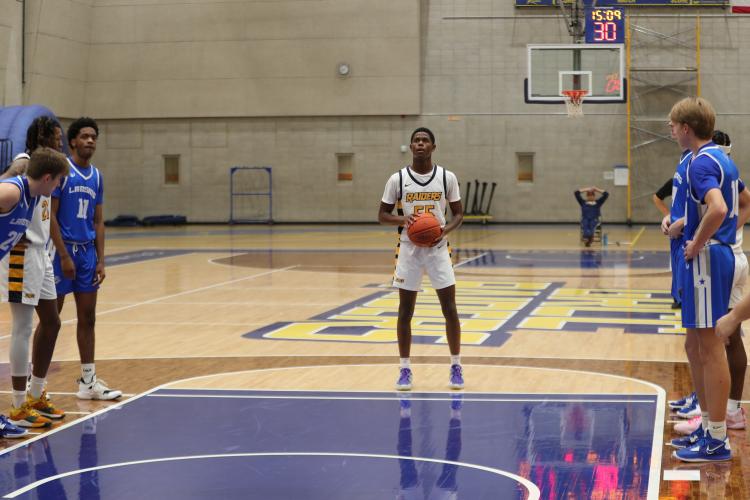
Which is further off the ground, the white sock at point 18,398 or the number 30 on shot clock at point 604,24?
the number 30 on shot clock at point 604,24

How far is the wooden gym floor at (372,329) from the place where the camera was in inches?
316

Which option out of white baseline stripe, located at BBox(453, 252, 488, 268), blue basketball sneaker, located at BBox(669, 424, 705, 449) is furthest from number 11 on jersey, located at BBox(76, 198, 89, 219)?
white baseline stripe, located at BBox(453, 252, 488, 268)

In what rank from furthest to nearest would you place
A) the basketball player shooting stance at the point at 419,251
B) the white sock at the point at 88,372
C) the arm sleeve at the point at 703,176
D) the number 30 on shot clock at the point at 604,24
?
the number 30 on shot clock at the point at 604,24 → the basketball player shooting stance at the point at 419,251 → the white sock at the point at 88,372 → the arm sleeve at the point at 703,176

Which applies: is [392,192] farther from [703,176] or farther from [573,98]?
[573,98]

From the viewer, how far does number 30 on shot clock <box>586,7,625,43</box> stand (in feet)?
90.6

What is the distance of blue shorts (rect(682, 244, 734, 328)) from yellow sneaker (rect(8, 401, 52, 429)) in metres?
3.90

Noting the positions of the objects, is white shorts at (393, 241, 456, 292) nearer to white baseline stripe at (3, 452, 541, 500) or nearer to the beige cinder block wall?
white baseline stripe at (3, 452, 541, 500)

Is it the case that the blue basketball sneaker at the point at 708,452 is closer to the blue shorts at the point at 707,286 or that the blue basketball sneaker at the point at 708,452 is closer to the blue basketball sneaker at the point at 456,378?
the blue shorts at the point at 707,286

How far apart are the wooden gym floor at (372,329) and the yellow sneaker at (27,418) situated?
262 millimetres

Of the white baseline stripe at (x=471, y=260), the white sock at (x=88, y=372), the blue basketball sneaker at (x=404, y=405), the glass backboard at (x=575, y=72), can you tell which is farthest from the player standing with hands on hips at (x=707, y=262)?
the glass backboard at (x=575, y=72)

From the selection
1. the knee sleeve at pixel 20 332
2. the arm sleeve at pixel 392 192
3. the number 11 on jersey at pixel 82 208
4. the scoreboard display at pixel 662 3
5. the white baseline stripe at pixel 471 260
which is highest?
the scoreboard display at pixel 662 3

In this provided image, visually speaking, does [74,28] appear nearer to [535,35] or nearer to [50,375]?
[535,35]

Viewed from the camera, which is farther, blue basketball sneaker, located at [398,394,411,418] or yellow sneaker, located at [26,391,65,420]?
blue basketball sneaker, located at [398,394,411,418]

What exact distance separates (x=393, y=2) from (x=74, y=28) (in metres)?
10.7
